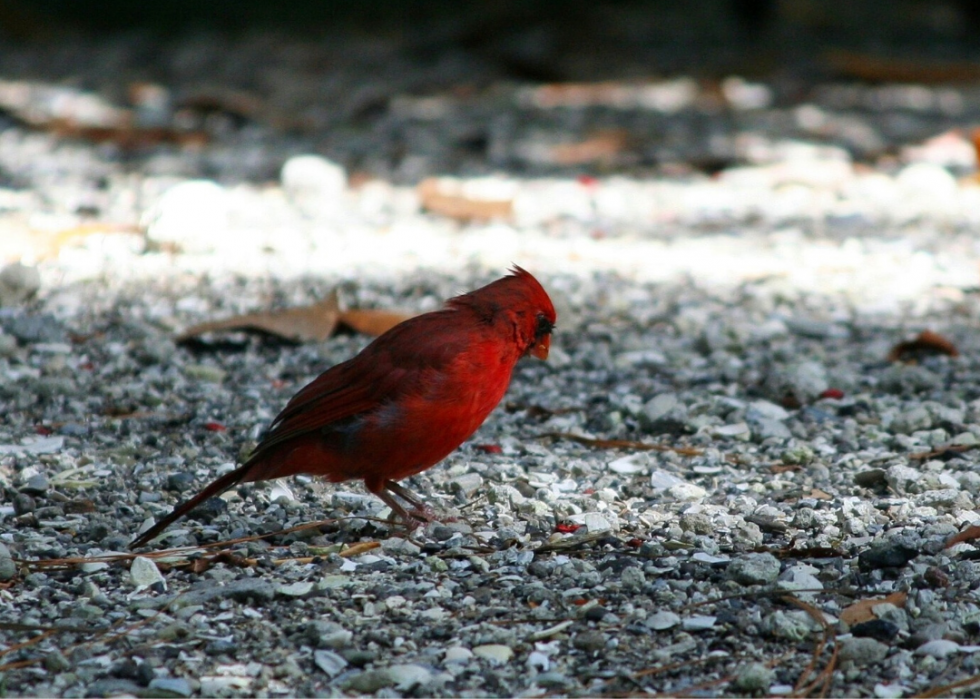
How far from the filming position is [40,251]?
6000 millimetres

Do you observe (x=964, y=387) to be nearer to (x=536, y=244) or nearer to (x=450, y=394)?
(x=450, y=394)

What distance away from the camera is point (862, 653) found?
269 centimetres

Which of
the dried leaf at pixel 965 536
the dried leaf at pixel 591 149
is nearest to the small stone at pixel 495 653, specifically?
the dried leaf at pixel 965 536

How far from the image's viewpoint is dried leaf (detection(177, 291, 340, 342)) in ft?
15.9

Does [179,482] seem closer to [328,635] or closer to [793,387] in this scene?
[328,635]

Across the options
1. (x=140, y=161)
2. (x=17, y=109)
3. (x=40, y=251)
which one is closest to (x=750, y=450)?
(x=40, y=251)

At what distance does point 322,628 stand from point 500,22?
10.1 meters

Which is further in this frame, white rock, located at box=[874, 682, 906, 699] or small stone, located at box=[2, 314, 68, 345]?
small stone, located at box=[2, 314, 68, 345]

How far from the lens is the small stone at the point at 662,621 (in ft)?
9.32

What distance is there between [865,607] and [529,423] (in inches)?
65.7

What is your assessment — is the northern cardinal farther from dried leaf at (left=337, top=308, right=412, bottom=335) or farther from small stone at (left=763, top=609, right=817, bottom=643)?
dried leaf at (left=337, top=308, right=412, bottom=335)

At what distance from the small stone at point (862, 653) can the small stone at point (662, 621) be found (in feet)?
1.17

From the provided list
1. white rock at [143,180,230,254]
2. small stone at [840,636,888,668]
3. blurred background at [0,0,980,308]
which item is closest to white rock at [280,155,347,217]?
blurred background at [0,0,980,308]

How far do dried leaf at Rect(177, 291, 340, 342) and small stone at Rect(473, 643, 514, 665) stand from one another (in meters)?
2.34
